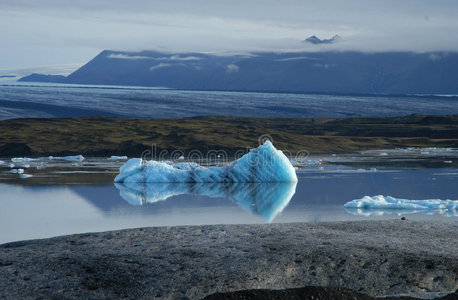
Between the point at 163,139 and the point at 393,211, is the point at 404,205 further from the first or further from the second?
the point at 163,139

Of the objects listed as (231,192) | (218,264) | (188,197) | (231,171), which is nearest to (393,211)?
(231,192)

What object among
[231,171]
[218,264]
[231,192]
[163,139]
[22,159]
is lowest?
[22,159]

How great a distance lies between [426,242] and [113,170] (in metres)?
18.3

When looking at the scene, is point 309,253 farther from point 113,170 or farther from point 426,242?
point 113,170

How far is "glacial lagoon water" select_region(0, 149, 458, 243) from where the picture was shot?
1433 cm

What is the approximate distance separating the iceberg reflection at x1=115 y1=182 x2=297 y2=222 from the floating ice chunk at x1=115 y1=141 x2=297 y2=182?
0.27 m

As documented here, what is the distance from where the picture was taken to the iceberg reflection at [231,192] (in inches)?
666

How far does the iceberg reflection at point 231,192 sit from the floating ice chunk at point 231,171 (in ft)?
0.89

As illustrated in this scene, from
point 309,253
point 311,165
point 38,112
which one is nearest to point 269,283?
point 309,253

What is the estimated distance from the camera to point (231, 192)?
64.4 ft

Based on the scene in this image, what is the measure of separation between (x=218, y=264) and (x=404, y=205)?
340 inches

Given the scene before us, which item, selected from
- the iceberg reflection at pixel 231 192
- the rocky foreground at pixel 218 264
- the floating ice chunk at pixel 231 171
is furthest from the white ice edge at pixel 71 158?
the rocky foreground at pixel 218 264

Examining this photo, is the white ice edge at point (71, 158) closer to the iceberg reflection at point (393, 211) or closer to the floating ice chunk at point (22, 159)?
the floating ice chunk at point (22, 159)

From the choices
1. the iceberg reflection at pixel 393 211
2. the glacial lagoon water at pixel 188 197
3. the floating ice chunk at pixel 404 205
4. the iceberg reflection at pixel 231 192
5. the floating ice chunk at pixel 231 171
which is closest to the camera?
the glacial lagoon water at pixel 188 197
